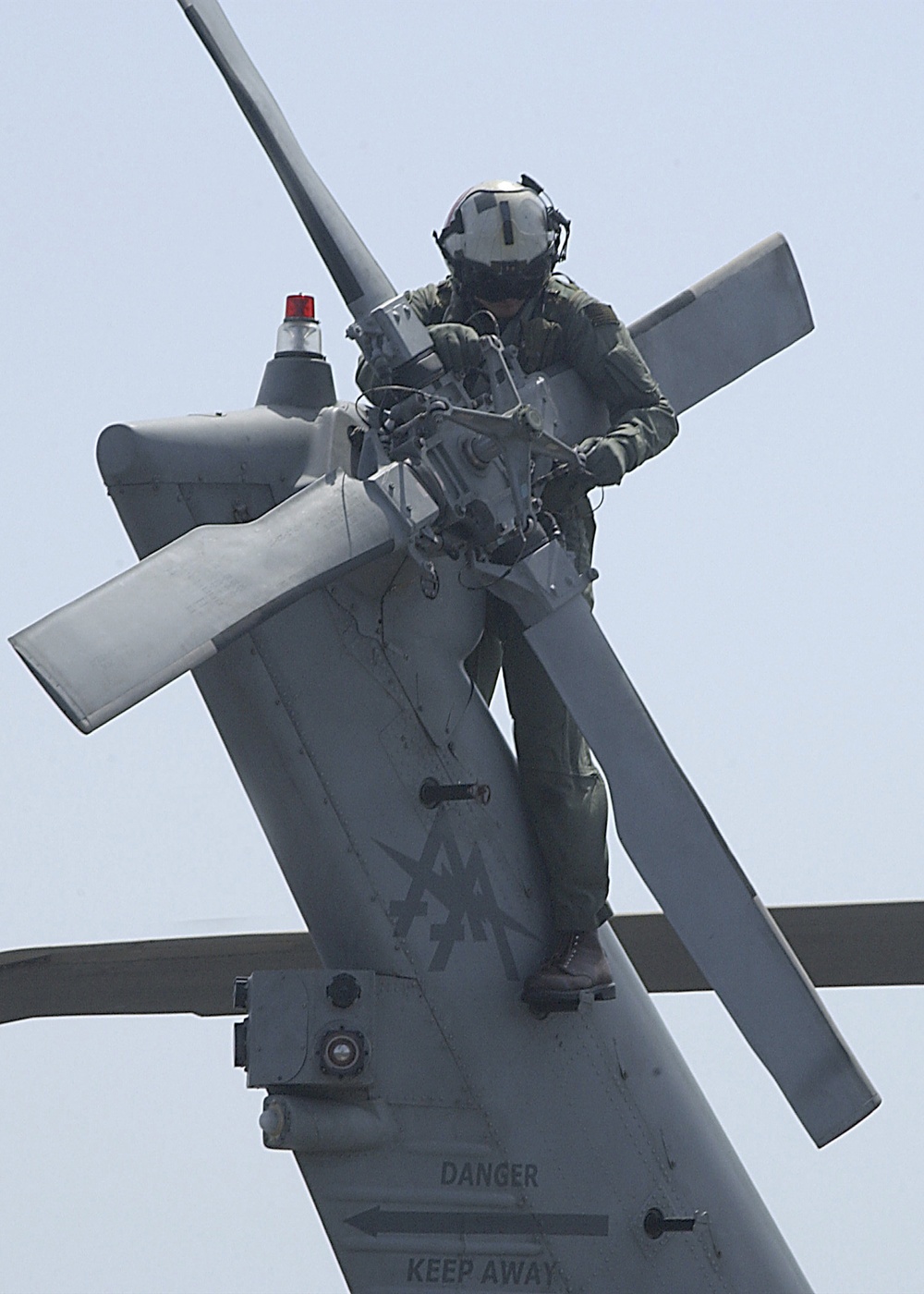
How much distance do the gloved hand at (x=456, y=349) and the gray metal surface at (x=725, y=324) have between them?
0.92 m

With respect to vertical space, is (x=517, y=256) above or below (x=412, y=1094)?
above

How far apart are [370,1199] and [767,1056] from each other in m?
1.41

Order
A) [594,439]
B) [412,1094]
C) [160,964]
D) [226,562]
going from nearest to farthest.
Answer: [226,562], [594,439], [412,1094], [160,964]

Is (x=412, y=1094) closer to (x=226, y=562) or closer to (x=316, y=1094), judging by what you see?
(x=316, y=1094)

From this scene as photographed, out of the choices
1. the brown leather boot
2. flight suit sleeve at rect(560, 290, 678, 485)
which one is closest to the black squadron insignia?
the brown leather boot

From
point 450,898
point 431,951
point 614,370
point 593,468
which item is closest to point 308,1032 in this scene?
point 431,951

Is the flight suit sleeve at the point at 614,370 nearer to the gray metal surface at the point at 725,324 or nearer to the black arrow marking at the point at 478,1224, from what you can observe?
the gray metal surface at the point at 725,324

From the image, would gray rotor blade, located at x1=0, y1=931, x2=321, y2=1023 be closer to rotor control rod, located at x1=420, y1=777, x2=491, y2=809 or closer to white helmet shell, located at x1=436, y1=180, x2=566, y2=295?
rotor control rod, located at x1=420, y1=777, x2=491, y2=809

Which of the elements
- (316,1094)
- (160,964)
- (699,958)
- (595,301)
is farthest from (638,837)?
(160,964)

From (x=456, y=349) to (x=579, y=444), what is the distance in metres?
0.47

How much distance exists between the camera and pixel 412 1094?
6.07 meters

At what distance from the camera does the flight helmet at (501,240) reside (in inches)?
233

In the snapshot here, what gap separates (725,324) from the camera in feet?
21.4

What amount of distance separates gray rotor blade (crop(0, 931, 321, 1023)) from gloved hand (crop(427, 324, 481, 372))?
3179 millimetres
